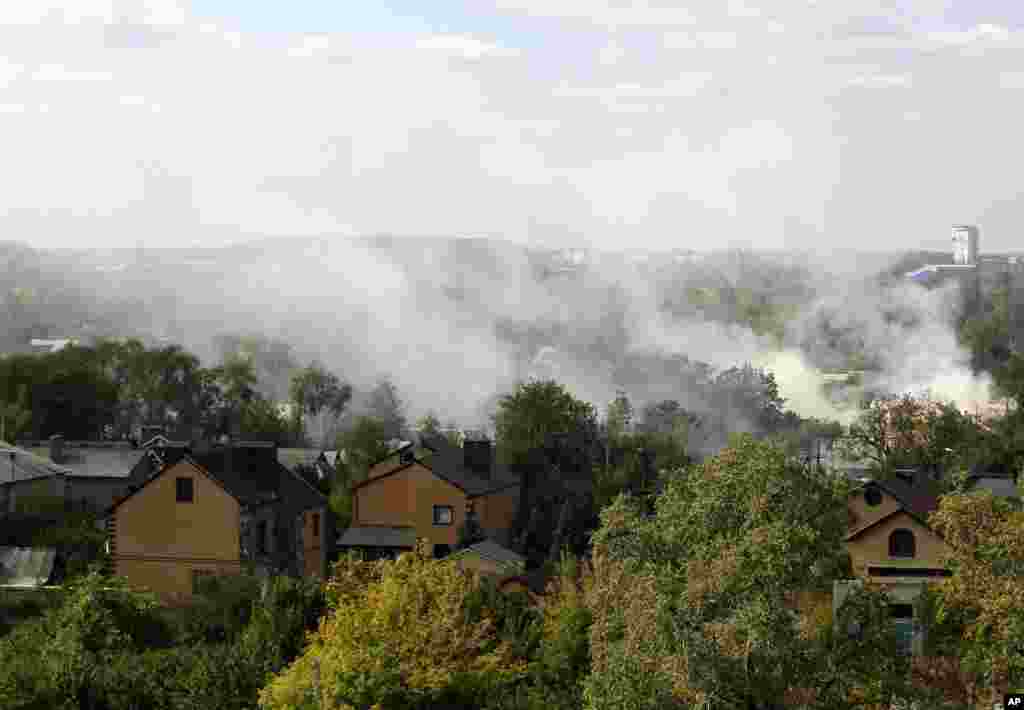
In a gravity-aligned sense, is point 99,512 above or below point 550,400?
below

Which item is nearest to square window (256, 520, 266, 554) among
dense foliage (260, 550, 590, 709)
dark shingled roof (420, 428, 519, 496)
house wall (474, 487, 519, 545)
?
dark shingled roof (420, 428, 519, 496)

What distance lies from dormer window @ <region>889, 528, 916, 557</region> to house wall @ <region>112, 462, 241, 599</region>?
21.2m

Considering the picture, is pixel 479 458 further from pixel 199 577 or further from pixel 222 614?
pixel 222 614

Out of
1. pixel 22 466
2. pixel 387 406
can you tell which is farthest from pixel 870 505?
pixel 387 406

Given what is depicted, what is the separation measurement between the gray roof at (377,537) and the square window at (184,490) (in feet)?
27.7

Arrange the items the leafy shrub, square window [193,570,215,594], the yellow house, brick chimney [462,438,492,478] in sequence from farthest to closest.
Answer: brick chimney [462,438,492,478]
the yellow house
square window [193,570,215,594]
the leafy shrub

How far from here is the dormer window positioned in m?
55.1

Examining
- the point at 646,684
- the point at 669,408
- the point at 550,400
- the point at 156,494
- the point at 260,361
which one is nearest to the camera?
the point at 646,684

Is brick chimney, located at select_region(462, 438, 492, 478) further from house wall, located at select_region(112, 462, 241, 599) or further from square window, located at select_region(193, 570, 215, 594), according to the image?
square window, located at select_region(193, 570, 215, 594)

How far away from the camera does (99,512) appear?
70125mm

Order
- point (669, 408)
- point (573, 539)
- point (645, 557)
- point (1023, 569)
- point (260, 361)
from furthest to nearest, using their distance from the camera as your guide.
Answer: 1. point (260, 361)
2. point (669, 408)
3. point (573, 539)
4. point (645, 557)
5. point (1023, 569)

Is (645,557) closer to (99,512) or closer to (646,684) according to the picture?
(646,684)

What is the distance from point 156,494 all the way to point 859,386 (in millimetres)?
96776

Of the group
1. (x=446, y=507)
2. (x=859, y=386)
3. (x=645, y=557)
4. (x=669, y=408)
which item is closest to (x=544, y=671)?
(x=645, y=557)
